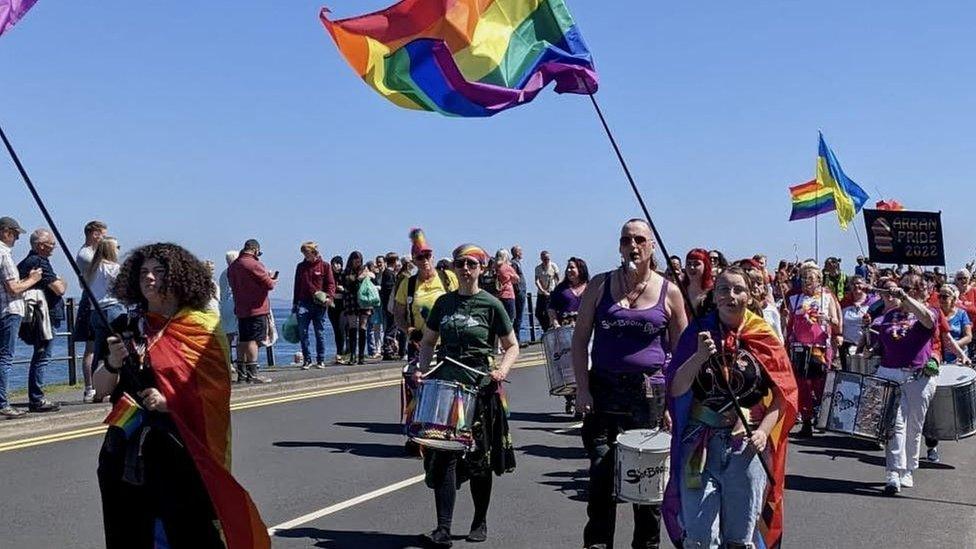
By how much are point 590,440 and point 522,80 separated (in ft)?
8.38

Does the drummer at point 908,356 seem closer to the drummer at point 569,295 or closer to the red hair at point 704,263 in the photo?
the red hair at point 704,263

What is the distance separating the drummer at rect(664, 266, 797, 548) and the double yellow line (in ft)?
23.2

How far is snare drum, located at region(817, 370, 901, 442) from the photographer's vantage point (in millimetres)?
9969

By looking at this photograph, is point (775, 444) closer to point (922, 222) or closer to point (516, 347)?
point (516, 347)

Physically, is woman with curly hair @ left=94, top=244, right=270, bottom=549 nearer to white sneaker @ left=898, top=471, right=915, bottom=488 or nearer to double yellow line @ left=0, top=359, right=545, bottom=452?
double yellow line @ left=0, top=359, right=545, bottom=452

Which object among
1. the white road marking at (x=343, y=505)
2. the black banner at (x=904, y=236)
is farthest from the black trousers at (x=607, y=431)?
the black banner at (x=904, y=236)

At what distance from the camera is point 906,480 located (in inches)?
389

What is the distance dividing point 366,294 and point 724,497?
48.4 feet

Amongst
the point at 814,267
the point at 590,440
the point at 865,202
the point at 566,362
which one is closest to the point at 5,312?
the point at 566,362

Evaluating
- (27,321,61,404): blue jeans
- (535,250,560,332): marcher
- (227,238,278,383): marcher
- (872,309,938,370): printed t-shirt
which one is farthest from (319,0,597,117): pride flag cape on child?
(535,250,560,332): marcher

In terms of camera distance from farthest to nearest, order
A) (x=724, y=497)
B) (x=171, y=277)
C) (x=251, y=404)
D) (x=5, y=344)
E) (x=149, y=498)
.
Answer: (x=251, y=404) → (x=5, y=344) → (x=724, y=497) → (x=171, y=277) → (x=149, y=498)

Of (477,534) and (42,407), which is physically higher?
(42,407)

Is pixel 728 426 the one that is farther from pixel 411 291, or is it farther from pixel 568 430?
pixel 568 430

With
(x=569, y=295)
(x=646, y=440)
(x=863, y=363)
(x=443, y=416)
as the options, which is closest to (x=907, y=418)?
(x=863, y=363)
